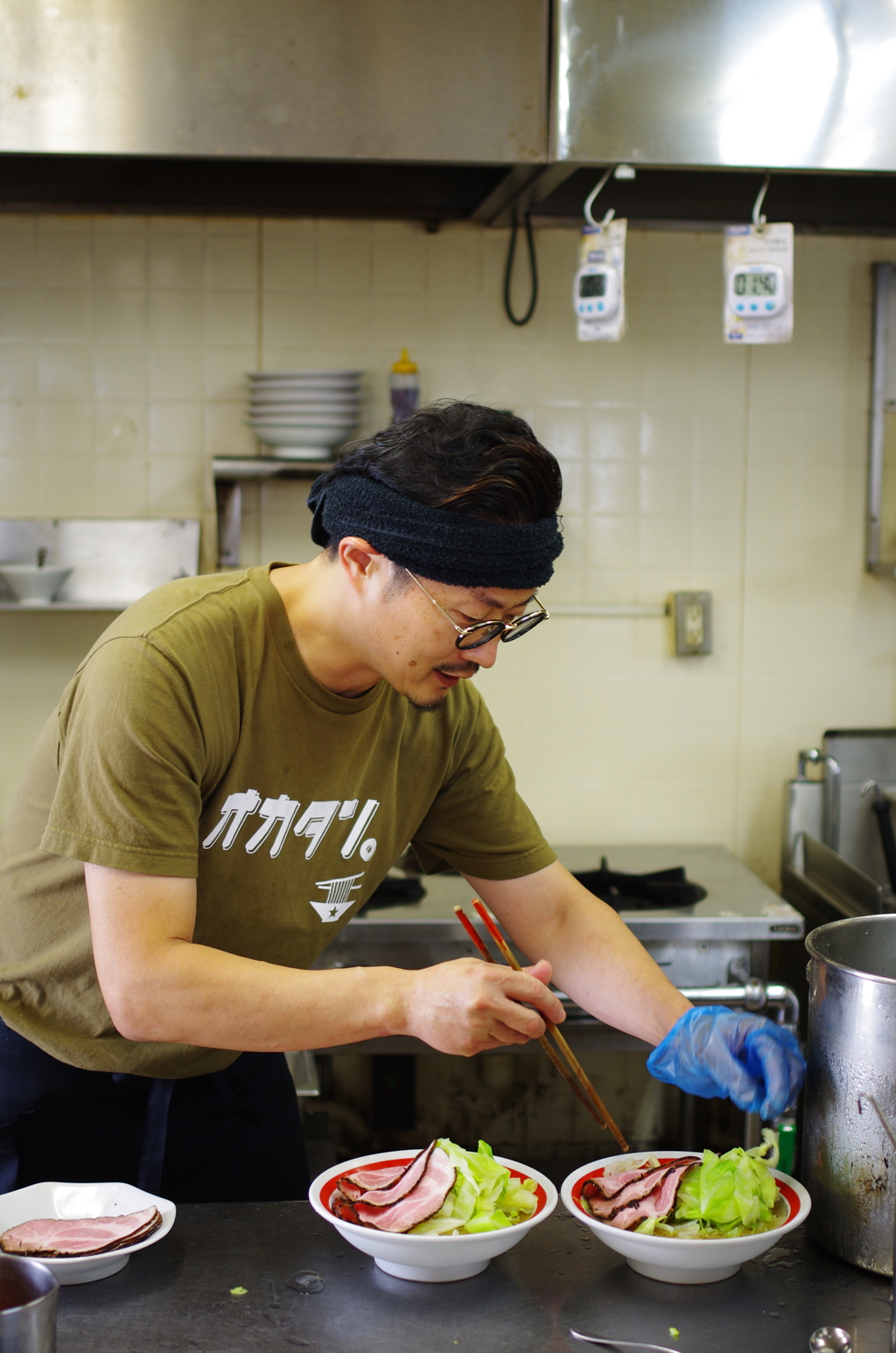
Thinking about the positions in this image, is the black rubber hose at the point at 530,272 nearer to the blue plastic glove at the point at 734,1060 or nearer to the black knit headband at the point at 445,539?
the black knit headband at the point at 445,539

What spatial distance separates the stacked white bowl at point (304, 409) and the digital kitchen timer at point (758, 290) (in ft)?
2.99

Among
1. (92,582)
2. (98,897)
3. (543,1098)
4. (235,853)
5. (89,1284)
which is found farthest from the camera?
(543,1098)

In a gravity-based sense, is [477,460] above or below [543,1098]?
above

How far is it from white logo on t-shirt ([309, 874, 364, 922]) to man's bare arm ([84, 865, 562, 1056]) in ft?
0.89

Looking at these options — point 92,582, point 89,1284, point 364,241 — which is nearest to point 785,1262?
point 89,1284

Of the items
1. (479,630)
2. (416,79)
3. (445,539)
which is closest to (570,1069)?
(479,630)

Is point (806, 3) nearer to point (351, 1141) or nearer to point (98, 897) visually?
→ point (98, 897)

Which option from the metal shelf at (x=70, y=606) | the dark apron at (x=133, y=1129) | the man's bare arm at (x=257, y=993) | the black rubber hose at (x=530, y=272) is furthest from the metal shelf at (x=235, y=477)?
the man's bare arm at (x=257, y=993)

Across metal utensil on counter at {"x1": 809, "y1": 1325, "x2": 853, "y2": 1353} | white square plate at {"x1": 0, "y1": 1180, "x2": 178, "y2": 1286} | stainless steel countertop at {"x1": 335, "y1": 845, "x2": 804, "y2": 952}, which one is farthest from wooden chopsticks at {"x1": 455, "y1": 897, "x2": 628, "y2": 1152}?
stainless steel countertop at {"x1": 335, "y1": 845, "x2": 804, "y2": 952}

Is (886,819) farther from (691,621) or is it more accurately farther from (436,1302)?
(436,1302)

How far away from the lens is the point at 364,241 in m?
3.15

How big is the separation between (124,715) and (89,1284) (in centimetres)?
58

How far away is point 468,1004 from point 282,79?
2.03 m

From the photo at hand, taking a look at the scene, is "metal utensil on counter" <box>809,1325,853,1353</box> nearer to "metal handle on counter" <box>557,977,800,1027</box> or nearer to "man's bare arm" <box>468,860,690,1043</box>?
"man's bare arm" <box>468,860,690,1043</box>
